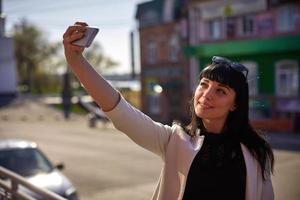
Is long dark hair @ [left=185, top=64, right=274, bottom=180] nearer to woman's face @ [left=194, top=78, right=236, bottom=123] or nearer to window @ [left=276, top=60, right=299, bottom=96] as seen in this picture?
woman's face @ [left=194, top=78, right=236, bottom=123]

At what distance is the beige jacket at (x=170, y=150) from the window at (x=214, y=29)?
82.6 feet

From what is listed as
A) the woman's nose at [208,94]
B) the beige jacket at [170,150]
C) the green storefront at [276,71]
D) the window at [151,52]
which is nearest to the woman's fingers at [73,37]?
the beige jacket at [170,150]

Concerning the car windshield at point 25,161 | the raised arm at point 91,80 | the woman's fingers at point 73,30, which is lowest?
the car windshield at point 25,161

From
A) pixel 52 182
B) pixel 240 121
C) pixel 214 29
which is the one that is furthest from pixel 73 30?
pixel 214 29

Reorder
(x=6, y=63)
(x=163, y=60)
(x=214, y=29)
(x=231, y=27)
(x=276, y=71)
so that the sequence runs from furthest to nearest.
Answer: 1. (x=163, y=60)
2. (x=214, y=29)
3. (x=231, y=27)
4. (x=276, y=71)
5. (x=6, y=63)

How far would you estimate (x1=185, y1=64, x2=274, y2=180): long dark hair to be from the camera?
2076mm

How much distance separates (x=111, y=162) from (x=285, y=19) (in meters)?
13.3

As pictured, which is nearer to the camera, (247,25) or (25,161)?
(25,161)

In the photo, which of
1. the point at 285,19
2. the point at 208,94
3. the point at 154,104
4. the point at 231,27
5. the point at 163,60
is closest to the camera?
the point at 208,94

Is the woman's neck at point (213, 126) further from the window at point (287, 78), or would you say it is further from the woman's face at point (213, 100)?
the window at point (287, 78)

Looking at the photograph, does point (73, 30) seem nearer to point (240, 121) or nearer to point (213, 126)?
point (213, 126)

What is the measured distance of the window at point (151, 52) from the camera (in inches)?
1278

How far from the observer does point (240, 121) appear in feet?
7.15

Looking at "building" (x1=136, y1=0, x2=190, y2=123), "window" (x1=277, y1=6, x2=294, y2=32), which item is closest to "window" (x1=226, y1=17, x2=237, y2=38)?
"window" (x1=277, y1=6, x2=294, y2=32)
